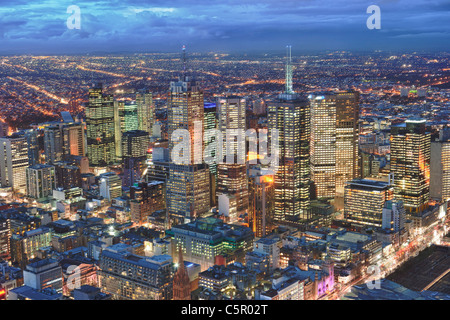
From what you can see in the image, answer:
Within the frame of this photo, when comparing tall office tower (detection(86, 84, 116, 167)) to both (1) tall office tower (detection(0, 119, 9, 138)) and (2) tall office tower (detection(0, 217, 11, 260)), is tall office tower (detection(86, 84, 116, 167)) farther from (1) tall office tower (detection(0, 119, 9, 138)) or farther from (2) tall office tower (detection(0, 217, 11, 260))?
(2) tall office tower (detection(0, 217, 11, 260))

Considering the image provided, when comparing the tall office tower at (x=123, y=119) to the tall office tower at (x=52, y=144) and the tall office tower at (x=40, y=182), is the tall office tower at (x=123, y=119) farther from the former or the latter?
the tall office tower at (x=40, y=182)

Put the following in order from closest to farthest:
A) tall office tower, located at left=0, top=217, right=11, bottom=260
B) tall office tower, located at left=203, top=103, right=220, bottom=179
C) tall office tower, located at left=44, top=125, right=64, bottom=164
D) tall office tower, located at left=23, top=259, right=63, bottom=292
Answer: tall office tower, located at left=23, top=259, right=63, bottom=292, tall office tower, located at left=0, top=217, right=11, bottom=260, tall office tower, located at left=203, top=103, right=220, bottom=179, tall office tower, located at left=44, top=125, right=64, bottom=164

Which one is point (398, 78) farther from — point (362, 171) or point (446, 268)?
point (446, 268)

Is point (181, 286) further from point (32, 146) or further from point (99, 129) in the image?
point (99, 129)

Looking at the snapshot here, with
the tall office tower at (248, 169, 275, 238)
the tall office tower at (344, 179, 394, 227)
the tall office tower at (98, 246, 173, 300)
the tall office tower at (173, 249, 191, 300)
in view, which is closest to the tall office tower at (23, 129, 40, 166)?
the tall office tower at (248, 169, 275, 238)

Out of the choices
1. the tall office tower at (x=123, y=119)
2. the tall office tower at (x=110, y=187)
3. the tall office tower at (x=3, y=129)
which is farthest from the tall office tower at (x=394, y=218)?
the tall office tower at (x=3, y=129)

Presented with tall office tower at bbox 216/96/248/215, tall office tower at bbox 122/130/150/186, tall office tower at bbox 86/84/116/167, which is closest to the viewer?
tall office tower at bbox 216/96/248/215
